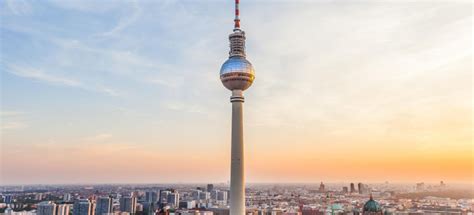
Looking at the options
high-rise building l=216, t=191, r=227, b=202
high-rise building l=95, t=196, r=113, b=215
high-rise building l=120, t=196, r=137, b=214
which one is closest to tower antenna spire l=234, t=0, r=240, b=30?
high-rise building l=95, t=196, r=113, b=215

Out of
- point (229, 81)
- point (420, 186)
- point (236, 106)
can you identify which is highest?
point (229, 81)

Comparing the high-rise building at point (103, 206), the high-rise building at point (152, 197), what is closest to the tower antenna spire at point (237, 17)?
the high-rise building at point (103, 206)

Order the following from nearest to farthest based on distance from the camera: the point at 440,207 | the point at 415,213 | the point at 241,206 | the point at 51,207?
1. the point at 241,206
2. the point at 51,207
3. the point at 415,213
4. the point at 440,207

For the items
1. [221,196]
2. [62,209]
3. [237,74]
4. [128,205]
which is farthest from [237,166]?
[221,196]

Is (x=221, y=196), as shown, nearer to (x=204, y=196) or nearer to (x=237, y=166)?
(x=204, y=196)

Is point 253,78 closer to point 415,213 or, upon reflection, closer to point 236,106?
point 236,106

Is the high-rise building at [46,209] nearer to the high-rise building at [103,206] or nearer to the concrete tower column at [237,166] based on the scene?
the high-rise building at [103,206]

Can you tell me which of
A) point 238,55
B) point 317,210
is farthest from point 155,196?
point 238,55

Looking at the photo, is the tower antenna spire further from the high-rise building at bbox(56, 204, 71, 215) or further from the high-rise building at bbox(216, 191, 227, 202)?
the high-rise building at bbox(216, 191, 227, 202)
